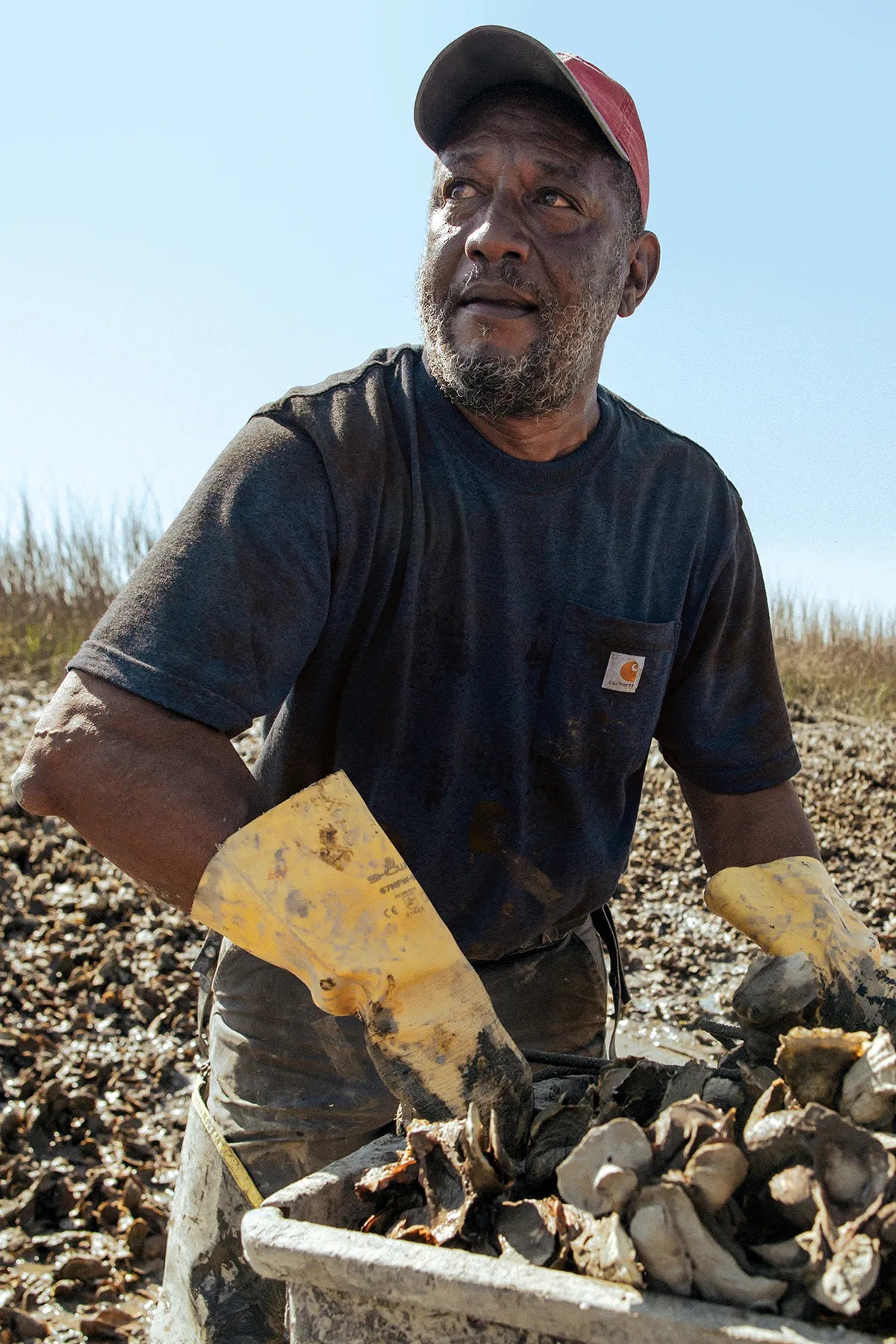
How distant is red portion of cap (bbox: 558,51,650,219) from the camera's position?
2277 mm

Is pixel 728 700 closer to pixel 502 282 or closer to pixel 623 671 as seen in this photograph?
pixel 623 671

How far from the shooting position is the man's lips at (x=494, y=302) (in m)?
2.22

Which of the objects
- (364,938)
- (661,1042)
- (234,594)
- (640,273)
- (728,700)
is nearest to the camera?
(364,938)

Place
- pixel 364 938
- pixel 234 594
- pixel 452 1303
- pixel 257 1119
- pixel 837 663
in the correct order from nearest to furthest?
pixel 452 1303, pixel 364 938, pixel 234 594, pixel 257 1119, pixel 837 663

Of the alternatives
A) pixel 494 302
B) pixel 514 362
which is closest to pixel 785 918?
pixel 514 362

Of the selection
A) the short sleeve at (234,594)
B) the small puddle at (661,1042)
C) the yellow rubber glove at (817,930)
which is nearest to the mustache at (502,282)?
the short sleeve at (234,594)

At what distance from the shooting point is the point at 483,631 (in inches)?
85.7

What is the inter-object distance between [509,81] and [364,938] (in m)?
1.80

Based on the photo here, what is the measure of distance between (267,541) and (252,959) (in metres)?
0.91

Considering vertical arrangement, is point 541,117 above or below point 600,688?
above

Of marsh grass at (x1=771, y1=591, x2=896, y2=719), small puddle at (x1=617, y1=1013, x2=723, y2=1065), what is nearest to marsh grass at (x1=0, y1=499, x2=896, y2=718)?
marsh grass at (x1=771, y1=591, x2=896, y2=719)

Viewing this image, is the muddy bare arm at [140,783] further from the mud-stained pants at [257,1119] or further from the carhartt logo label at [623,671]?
the carhartt logo label at [623,671]

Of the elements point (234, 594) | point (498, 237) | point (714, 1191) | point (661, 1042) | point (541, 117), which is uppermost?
point (541, 117)

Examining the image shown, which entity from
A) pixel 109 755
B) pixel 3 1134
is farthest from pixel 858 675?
pixel 109 755
